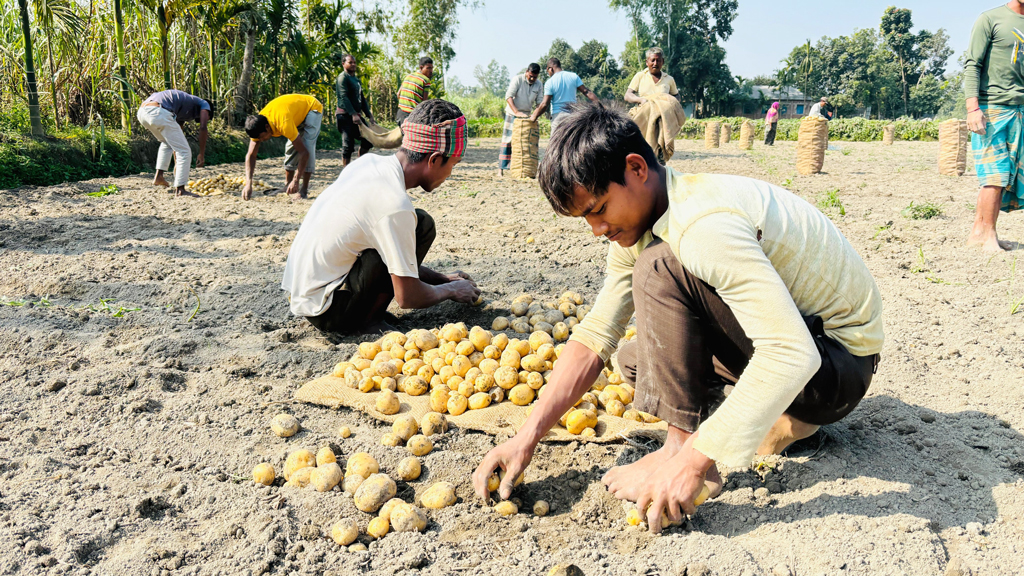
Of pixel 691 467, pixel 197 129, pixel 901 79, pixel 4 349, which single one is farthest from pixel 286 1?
pixel 901 79

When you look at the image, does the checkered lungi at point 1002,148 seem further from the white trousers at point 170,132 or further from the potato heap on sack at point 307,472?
the white trousers at point 170,132

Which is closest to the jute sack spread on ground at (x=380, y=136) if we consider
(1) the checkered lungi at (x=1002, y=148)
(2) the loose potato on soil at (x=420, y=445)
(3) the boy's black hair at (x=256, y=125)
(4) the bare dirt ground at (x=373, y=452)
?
(3) the boy's black hair at (x=256, y=125)

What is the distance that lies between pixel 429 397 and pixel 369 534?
2.59 ft

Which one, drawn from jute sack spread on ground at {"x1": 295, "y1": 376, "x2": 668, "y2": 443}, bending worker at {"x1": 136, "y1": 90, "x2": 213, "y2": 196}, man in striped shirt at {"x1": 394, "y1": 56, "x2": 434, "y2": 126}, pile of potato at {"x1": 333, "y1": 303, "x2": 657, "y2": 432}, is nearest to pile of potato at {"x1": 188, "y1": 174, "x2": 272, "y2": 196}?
bending worker at {"x1": 136, "y1": 90, "x2": 213, "y2": 196}

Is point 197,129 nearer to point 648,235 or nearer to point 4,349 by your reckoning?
point 4,349

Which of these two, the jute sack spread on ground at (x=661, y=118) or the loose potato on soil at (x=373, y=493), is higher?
the jute sack spread on ground at (x=661, y=118)

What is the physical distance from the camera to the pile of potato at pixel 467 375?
2342 mm

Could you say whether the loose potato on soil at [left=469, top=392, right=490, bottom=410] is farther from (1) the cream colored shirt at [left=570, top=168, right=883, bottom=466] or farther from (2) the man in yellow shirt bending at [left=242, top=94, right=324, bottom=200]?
(2) the man in yellow shirt bending at [left=242, top=94, right=324, bottom=200]

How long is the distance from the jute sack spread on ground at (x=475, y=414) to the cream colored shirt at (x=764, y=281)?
735 millimetres

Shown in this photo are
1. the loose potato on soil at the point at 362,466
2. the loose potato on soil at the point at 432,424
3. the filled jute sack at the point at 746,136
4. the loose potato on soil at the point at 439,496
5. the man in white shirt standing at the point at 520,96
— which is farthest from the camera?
the filled jute sack at the point at 746,136

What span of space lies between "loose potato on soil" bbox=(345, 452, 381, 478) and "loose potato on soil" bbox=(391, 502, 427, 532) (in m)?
0.24

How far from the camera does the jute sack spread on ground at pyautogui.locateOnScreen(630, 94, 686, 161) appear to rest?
24.7 ft

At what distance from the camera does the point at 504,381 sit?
2.44 meters

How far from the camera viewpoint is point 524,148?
920 cm
